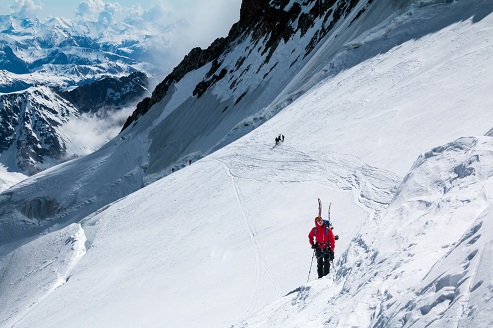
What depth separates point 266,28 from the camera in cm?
6372

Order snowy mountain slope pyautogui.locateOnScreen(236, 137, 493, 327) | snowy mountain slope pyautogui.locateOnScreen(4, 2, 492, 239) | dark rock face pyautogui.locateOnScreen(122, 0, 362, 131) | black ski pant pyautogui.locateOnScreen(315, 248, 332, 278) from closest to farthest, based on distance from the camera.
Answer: snowy mountain slope pyautogui.locateOnScreen(236, 137, 493, 327), black ski pant pyautogui.locateOnScreen(315, 248, 332, 278), snowy mountain slope pyautogui.locateOnScreen(4, 2, 492, 239), dark rock face pyautogui.locateOnScreen(122, 0, 362, 131)

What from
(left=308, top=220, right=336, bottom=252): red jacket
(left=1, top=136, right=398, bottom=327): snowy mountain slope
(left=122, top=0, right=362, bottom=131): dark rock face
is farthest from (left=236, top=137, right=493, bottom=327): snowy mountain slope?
(left=122, top=0, right=362, bottom=131): dark rock face

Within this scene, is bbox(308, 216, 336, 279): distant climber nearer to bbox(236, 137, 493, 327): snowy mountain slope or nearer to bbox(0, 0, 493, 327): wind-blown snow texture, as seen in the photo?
bbox(0, 0, 493, 327): wind-blown snow texture

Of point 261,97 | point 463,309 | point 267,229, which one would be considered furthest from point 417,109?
point 261,97

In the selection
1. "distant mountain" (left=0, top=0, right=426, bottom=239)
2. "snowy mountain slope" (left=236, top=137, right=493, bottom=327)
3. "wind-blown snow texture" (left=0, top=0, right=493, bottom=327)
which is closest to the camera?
"snowy mountain slope" (left=236, top=137, right=493, bottom=327)

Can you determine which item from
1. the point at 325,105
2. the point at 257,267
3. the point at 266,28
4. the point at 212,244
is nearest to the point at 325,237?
the point at 257,267

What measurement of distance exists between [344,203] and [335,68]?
2191 centimetres

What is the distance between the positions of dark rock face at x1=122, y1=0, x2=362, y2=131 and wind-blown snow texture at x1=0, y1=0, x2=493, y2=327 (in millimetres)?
15963

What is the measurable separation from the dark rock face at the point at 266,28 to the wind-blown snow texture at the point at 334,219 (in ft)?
52.4

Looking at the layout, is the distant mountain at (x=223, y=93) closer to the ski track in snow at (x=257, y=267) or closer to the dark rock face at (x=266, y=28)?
the dark rock face at (x=266, y=28)

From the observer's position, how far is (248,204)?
715 inches

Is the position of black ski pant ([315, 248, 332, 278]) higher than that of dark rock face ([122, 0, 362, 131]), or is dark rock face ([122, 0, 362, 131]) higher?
dark rock face ([122, 0, 362, 131])

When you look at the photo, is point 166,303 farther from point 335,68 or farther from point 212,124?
point 212,124

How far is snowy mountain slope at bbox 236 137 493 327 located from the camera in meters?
5.12
